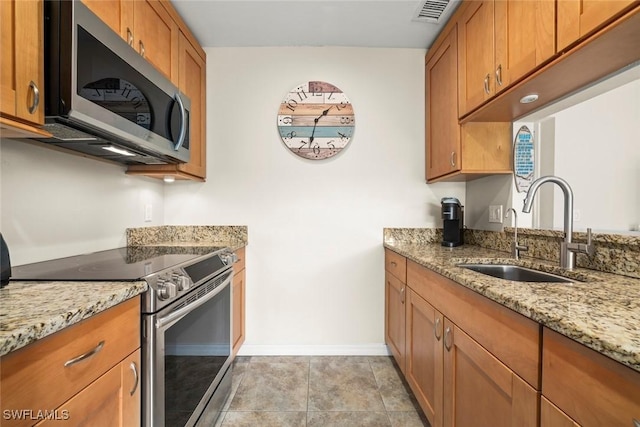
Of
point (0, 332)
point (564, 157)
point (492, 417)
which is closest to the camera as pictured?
point (0, 332)

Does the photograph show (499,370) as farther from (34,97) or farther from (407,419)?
(34,97)

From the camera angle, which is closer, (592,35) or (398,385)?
(592,35)

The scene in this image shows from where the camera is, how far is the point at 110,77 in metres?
1.03

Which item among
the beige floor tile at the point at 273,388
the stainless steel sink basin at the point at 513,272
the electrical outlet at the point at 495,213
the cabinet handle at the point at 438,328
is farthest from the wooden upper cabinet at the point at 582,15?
the beige floor tile at the point at 273,388

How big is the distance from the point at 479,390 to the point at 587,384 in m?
0.45

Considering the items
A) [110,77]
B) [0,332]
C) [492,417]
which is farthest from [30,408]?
[492,417]

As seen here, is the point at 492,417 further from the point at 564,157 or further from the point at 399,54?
the point at 399,54

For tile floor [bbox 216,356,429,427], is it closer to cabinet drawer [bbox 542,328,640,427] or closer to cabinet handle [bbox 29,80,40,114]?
cabinet drawer [bbox 542,328,640,427]

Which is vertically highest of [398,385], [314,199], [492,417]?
[314,199]

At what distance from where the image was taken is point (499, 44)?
129 centimetres

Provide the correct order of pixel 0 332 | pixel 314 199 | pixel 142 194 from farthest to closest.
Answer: pixel 314 199
pixel 142 194
pixel 0 332

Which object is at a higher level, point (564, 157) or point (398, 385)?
point (564, 157)

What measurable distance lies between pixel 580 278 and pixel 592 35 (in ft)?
2.68

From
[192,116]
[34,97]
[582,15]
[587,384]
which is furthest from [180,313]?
[582,15]
